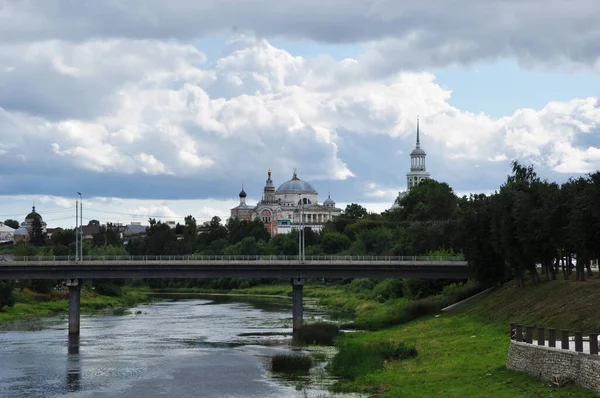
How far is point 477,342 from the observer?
72.4 meters

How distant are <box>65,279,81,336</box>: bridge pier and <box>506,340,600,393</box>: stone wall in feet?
203

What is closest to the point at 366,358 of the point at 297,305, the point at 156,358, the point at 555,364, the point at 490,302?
the point at 156,358

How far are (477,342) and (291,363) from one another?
13.4m

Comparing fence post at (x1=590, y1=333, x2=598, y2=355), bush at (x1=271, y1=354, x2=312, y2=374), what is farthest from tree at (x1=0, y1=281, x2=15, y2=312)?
fence post at (x1=590, y1=333, x2=598, y2=355)

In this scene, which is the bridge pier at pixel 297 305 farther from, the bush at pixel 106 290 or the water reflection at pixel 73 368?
the bush at pixel 106 290

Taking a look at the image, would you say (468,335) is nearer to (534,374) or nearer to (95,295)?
(534,374)

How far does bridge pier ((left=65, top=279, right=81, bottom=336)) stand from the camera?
107 meters

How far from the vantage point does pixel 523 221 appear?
311 feet

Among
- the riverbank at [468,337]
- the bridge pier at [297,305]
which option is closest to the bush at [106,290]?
the riverbank at [468,337]

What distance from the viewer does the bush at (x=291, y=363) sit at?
72.6m

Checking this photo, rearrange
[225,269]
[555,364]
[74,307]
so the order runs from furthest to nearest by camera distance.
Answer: [225,269]
[74,307]
[555,364]

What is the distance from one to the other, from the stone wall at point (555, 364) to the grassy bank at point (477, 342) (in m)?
0.45

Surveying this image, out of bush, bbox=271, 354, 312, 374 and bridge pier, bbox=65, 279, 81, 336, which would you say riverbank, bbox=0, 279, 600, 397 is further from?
bridge pier, bbox=65, 279, 81, 336

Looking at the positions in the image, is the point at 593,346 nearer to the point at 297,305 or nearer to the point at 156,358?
the point at 156,358
